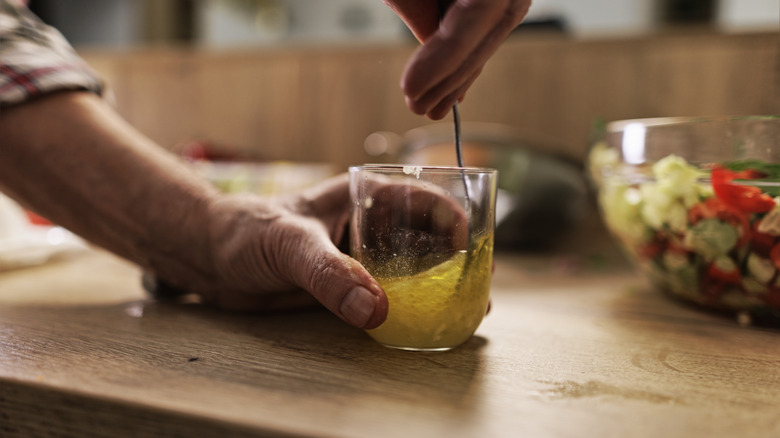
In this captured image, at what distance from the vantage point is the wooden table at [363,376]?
314mm

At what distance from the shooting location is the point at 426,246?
420mm

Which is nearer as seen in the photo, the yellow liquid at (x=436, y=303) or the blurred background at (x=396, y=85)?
the yellow liquid at (x=436, y=303)

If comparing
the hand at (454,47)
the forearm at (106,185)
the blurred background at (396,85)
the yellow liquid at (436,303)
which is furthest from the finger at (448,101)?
the blurred background at (396,85)

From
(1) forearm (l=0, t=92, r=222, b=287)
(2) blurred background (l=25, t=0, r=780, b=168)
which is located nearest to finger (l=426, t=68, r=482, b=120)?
(1) forearm (l=0, t=92, r=222, b=287)

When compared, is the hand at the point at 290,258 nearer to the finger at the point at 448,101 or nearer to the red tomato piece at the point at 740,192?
the finger at the point at 448,101

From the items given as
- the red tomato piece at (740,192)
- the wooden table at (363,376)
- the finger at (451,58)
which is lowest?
the wooden table at (363,376)

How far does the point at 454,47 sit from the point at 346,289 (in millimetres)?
181

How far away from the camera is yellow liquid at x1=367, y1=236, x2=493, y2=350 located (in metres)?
0.42

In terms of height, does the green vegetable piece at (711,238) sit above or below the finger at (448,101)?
below

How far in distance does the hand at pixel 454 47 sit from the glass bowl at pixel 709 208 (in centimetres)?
28

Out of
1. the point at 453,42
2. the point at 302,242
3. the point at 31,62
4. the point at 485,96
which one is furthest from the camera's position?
the point at 485,96

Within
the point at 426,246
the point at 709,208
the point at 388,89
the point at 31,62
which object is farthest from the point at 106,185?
the point at 388,89

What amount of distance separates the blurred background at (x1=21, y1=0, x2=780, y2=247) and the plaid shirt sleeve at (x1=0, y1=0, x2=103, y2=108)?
471 mm

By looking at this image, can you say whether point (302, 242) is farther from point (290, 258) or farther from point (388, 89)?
point (388, 89)
